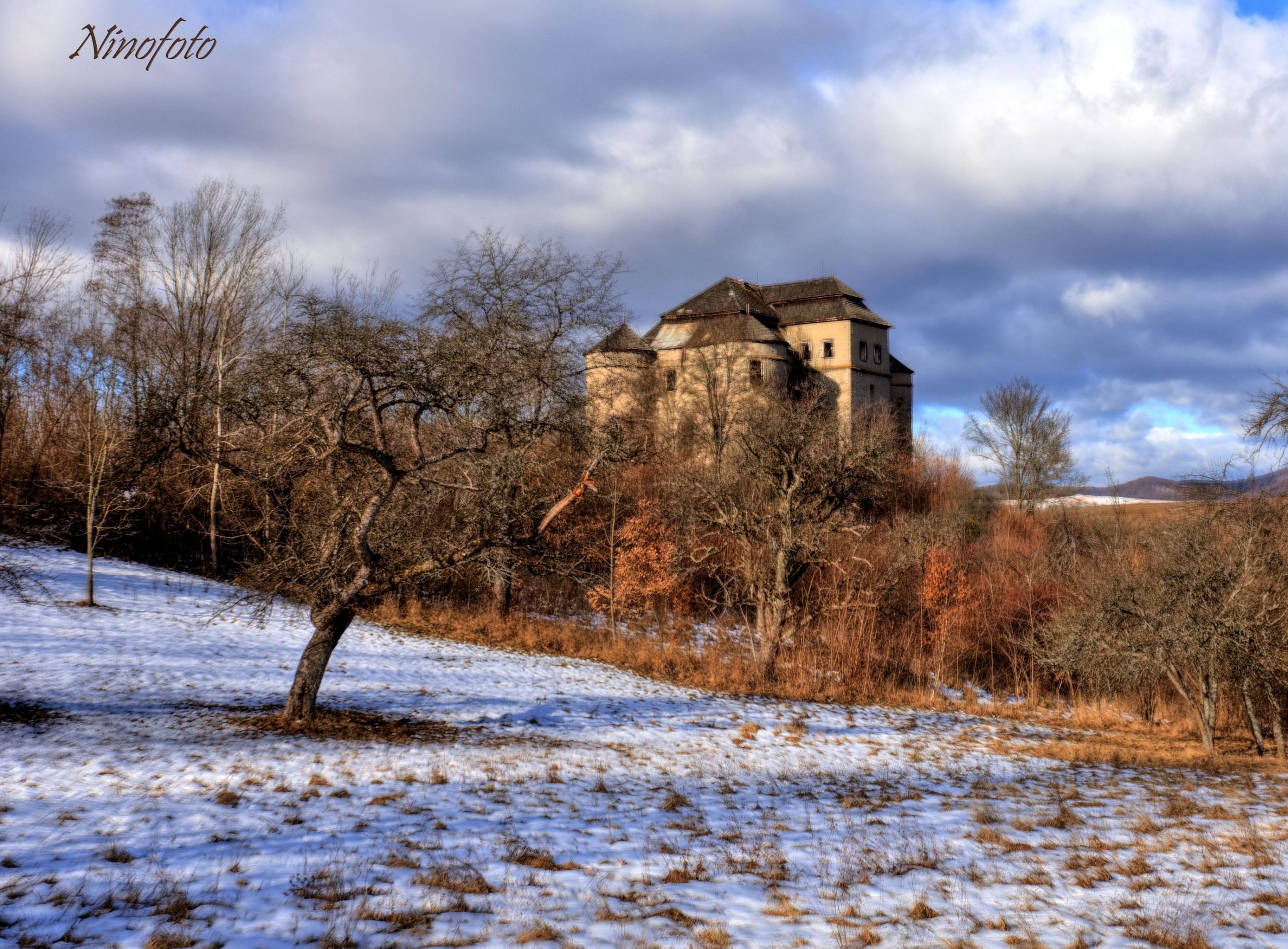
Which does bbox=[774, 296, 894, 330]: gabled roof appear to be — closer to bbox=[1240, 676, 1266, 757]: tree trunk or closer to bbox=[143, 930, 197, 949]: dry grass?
bbox=[1240, 676, 1266, 757]: tree trunk

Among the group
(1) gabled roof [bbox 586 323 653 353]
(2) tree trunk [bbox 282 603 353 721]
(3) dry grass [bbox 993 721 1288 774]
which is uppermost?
(1) gabled roof [bbox 586 323 653 353]

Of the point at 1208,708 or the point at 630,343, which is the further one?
the point at 630,343

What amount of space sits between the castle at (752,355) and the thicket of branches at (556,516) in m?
0.74

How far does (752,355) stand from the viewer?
56219 millimetres

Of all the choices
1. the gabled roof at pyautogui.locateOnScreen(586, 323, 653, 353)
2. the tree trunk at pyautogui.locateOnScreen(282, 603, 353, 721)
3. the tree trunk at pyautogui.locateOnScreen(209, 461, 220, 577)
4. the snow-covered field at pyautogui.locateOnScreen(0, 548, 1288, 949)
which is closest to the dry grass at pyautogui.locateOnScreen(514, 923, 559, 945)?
the snow-covered field at pyautogui.locateOnScreen(0, 548, 1288, 949)

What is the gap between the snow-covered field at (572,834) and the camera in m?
6.41

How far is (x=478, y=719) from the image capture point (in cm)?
1549

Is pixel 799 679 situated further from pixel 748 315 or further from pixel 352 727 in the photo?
pixel 748 315

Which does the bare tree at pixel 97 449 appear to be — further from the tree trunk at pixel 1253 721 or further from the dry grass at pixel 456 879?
the tree trunk at pixel 1253 721

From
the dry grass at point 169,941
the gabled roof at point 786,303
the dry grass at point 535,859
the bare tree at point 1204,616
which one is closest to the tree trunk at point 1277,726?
the bare tree at point 1204,616

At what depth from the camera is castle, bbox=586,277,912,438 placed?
160 feet

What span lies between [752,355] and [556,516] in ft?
112

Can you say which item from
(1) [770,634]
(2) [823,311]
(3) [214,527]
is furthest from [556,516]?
(2) [823,311]

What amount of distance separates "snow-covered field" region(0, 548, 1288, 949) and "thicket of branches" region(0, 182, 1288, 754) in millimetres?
2824
